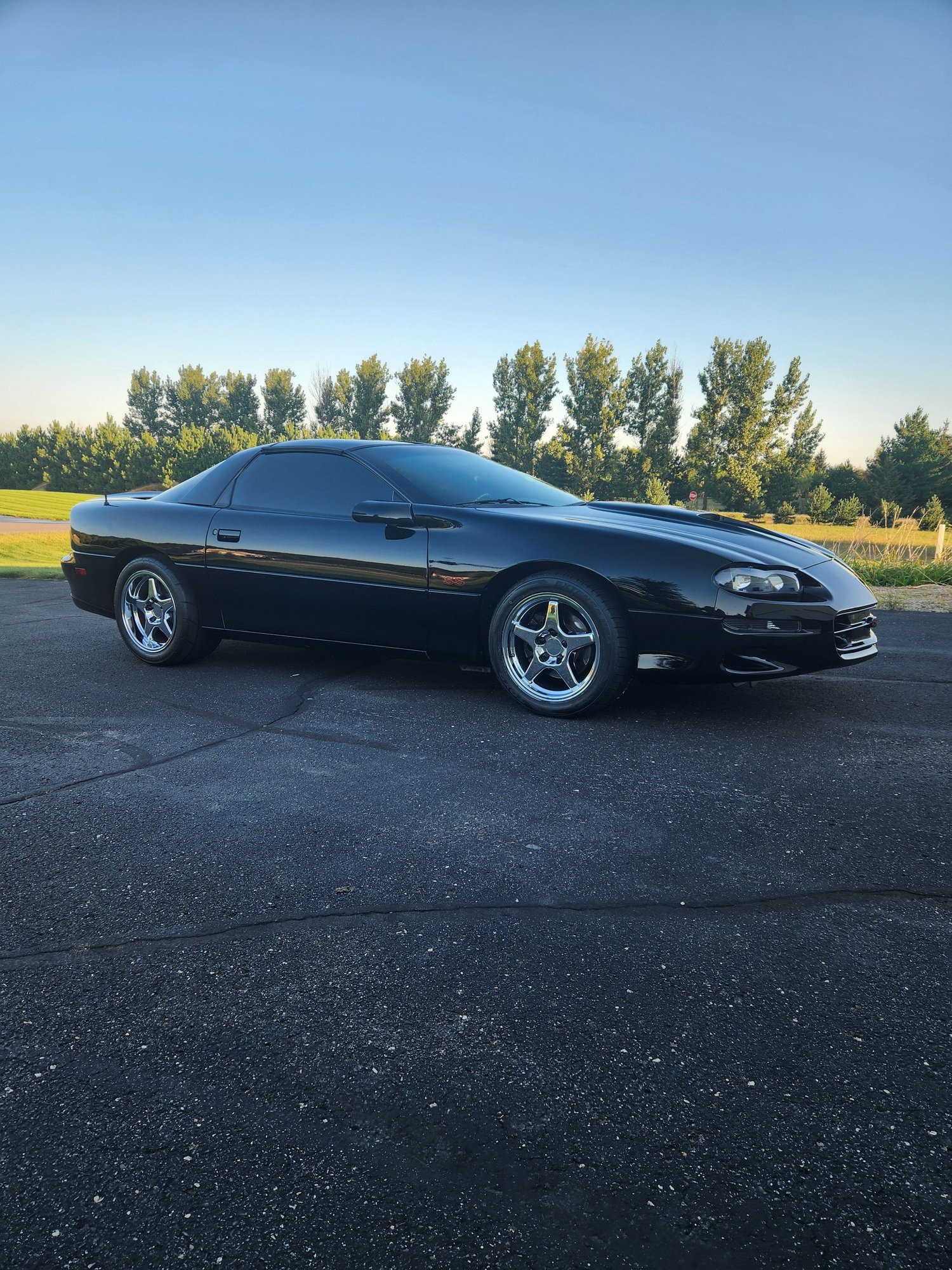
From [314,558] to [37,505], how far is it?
39623mm

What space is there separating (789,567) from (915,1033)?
2689 millimetres

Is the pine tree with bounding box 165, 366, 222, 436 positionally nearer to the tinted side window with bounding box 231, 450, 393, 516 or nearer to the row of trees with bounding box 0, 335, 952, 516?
the row of trees with bounding box 0, 335, 952, 516

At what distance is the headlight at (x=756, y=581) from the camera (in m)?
4.09

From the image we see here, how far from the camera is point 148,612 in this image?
5676mm

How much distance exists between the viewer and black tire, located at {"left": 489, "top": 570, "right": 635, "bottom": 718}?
13.9ft

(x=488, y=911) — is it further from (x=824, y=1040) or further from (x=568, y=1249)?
(x=568, y=1249)

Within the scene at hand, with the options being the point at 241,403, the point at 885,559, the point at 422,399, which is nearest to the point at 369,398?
the point at 422,399

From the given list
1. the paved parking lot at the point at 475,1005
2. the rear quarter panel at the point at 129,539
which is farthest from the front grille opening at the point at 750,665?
the rear quarter panel at the point at 129,539

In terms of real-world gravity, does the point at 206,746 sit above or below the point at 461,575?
below

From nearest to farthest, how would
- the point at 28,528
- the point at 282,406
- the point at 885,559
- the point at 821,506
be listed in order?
the point at 885,559, the point at 28,528, the point at 821,506, the point at 282,406

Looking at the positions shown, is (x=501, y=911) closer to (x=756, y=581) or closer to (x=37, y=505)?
(x=756, y=581)

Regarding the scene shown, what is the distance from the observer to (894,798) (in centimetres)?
328

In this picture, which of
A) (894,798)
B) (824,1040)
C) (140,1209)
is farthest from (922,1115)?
(894,798)

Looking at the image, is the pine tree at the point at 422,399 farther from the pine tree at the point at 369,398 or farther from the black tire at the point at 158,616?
the black tire at the point at 158,616
